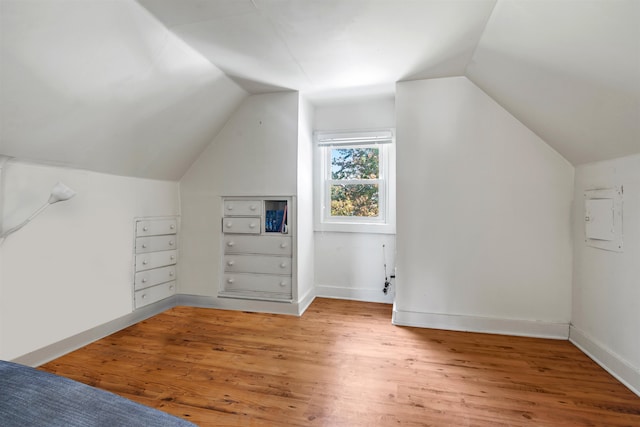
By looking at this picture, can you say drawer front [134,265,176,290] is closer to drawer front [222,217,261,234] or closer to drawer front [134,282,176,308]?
drawer front [134,282,176,308]

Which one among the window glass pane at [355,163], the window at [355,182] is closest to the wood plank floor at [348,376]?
the window at [355,182]

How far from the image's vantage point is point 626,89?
54.8 inches

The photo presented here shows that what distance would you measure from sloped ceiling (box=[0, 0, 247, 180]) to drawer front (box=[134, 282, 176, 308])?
109 cm

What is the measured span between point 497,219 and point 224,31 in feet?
8.26

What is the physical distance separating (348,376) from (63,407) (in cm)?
144

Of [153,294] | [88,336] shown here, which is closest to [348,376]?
[88,336]

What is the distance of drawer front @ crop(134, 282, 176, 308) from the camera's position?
2633 mm

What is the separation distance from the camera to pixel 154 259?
279cm

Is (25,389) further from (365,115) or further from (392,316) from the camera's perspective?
(365,115)

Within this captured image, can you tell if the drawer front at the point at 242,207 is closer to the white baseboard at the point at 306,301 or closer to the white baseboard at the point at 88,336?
the white baseboard at the point at 306,301

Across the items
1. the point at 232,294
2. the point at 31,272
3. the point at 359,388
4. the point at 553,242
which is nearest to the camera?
the point at 359,388

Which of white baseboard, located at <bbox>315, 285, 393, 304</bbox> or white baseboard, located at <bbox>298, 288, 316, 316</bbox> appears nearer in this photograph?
white baseboard, located at <bbox>298, 288, 316, 316</bbox>

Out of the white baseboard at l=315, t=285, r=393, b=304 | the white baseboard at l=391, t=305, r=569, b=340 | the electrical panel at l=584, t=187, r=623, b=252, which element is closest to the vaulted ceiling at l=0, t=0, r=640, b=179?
the electrical panel at l=584, t=187, r=623, b=252

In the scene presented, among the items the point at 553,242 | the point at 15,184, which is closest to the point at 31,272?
the point at 15,184
